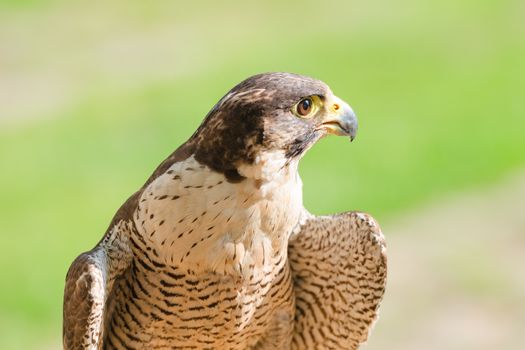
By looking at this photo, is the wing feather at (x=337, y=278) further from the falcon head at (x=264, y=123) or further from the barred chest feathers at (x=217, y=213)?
the falcon head at (x=264, y=123)

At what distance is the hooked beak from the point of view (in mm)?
5145

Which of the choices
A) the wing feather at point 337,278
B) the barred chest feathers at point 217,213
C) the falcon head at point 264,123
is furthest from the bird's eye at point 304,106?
the wing feather at point 337,278

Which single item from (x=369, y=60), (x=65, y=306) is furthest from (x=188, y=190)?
(x=369, y=60)

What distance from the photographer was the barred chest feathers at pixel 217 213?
5.11 metres

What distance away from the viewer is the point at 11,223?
1259 centimetres

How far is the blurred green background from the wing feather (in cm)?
413

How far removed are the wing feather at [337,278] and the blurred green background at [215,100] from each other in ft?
13.5

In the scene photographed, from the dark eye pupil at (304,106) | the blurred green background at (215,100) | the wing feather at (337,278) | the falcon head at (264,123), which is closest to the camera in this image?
the falcon head at (264,123)

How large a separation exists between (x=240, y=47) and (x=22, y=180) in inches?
179

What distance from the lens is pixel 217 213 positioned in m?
5.20

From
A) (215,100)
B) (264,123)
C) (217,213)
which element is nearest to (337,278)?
(217,213)

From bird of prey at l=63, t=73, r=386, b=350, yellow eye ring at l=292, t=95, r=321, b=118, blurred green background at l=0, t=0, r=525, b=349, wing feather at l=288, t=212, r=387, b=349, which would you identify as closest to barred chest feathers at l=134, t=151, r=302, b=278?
Result: bird of prey at l=63, t=73, r=386, b=350

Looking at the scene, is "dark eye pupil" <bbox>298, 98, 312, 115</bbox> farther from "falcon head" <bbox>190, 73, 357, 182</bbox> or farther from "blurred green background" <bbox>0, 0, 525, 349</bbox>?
"blurred green background" <bbox>0, 0, 525, 349</bbox>

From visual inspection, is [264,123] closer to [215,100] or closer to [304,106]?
[304,106]
